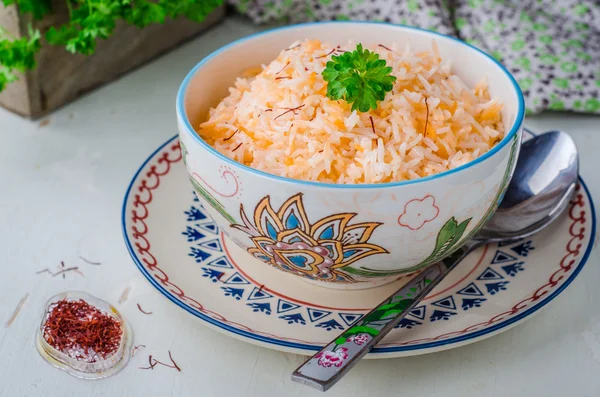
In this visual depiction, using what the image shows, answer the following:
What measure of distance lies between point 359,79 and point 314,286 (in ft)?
1.35

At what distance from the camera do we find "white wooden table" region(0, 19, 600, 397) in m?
1.23

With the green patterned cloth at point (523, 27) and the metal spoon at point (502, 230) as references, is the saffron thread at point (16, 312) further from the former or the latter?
the green patterned cloth at point (523, 27)

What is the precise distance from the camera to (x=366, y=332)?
3.75ft

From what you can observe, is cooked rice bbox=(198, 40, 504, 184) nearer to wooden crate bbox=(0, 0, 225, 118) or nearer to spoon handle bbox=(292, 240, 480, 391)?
spoon handle bbox=(292, 240, 480, 391)

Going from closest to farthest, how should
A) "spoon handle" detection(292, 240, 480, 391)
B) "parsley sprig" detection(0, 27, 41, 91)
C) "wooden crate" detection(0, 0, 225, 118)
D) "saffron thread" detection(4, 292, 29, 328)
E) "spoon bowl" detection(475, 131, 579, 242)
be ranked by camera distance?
"spoon handle" detection(292, 240, 480, 391), "saffron thread" detection(4, 292, 29, 328), "spoon bowl" detection(475, 131, 579, 242), "parsley sprig" detection(0, 27, 41, 91), "wooden crate" detection(0, 0, 225, 118)

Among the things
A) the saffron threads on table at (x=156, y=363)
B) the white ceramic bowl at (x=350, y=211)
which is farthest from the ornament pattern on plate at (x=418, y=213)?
the saffron threads on table at (x=156, y=363)

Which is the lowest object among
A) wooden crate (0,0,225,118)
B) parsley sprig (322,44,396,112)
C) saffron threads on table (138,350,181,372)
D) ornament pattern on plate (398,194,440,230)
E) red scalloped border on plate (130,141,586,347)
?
wooden crate (0,0,225,118)

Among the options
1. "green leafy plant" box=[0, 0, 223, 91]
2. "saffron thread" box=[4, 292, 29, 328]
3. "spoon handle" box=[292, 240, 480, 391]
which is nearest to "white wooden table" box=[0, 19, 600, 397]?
"saffron thread" box=[4, 292, 29, 328]

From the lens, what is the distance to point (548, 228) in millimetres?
1494

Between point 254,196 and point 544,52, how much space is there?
56.2 inches

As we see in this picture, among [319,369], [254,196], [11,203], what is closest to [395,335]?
[319,369]

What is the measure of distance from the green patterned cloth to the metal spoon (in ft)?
1.65

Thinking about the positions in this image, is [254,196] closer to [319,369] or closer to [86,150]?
[319,369]

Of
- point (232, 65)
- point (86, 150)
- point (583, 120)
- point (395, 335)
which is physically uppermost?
point (232, 65)
